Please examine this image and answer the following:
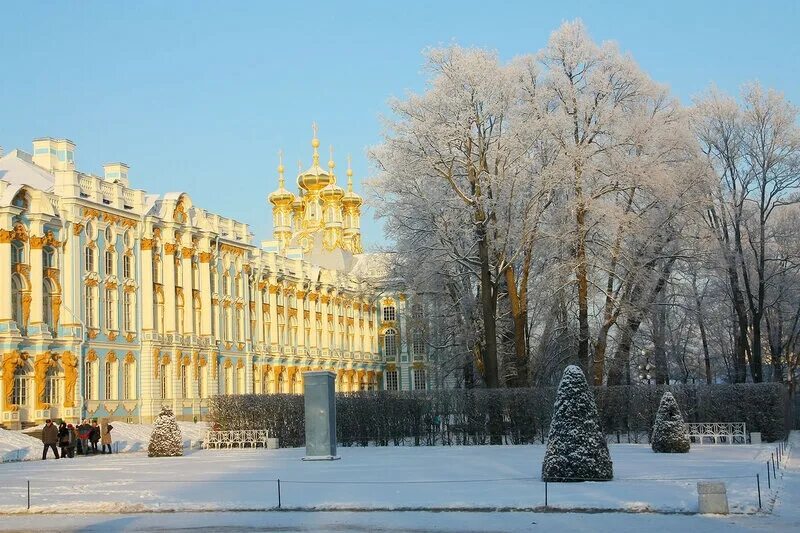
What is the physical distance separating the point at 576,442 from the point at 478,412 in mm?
15869

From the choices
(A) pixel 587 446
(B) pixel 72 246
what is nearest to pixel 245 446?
(B) pixel 72 246

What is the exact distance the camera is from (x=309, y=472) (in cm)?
2450

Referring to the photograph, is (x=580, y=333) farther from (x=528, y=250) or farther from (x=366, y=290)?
(x=366, y=290)

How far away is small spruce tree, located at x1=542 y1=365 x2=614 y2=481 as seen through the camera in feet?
64.0

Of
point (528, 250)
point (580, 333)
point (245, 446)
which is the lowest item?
point (245, 446)

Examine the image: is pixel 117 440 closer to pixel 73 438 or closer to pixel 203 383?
pixel 73 438

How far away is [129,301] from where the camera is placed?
48.2 m

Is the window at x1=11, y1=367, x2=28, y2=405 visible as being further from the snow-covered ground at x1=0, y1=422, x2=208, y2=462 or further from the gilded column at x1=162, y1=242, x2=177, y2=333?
the gilded column at x1=162, y1=242, x2=177, y2=333

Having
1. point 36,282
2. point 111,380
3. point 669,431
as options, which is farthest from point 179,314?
point 669,431

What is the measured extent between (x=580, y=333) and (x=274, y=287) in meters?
35.1

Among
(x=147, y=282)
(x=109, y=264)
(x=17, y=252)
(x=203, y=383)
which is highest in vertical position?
(x=109, y=264)

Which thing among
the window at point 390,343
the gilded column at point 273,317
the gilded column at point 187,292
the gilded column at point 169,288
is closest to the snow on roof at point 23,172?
the gilded column at point 169,288

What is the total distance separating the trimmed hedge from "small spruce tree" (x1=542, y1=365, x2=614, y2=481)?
1427 cm

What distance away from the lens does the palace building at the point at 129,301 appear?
40750 millimetres
